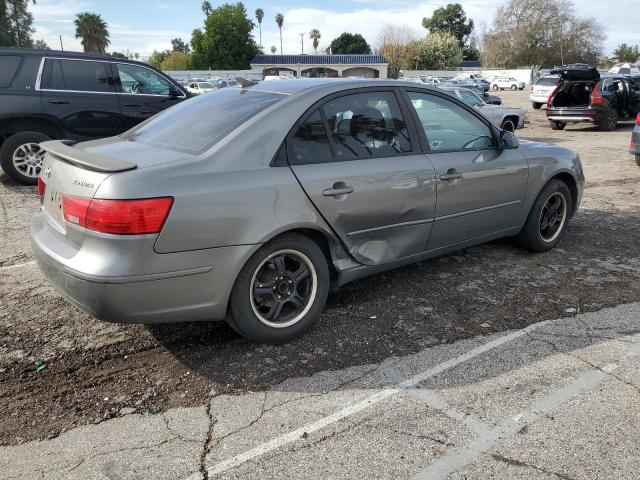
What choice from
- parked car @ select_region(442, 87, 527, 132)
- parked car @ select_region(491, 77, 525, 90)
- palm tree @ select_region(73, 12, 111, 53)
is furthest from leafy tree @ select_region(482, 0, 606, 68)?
parked car @ select_region(442, 87, 527, 132)

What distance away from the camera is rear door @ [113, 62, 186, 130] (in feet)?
27.7

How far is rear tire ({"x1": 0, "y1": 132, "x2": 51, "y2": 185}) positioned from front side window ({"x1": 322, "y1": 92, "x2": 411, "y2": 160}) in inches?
221

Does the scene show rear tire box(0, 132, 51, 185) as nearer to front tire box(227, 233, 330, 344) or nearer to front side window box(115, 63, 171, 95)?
front side window box(115, 63, 171, 95)

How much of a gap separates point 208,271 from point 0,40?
208ft

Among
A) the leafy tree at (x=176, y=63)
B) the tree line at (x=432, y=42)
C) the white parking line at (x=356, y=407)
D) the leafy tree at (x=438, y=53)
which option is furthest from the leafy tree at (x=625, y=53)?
the white parking line at (x=356, y=407)

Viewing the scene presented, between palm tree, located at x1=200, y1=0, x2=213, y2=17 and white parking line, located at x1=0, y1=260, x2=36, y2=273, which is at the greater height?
palm tree, located at x1=200, y1=0, x2=213, y2=17

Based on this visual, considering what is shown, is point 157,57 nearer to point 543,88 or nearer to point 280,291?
point 543,88

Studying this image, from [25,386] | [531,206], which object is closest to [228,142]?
[25,386]

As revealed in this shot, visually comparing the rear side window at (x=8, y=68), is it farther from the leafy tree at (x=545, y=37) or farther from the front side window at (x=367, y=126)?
the leafy tree at (x=545, y=37)

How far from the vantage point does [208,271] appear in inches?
120

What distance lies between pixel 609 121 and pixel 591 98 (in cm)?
100

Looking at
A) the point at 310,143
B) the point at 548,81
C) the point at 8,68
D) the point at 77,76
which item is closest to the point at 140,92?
the point at 77,76

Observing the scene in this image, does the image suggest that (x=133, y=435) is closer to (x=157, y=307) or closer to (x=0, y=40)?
(x=157, y=307)

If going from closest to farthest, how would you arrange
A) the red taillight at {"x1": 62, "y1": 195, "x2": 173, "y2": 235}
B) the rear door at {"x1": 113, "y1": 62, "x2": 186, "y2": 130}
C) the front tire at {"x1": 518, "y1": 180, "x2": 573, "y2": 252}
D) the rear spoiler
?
the red taillight at {"x1": 62, "y1": 195, "x2": 173, "y2": 235}, the rear spoiler, the front tire at {"x1": 518, "y1": 180, "x2": 573, "y2": 252}, the rear door at {"x1": 113, "y1": 62, "x2": 186, "y2": 130}
